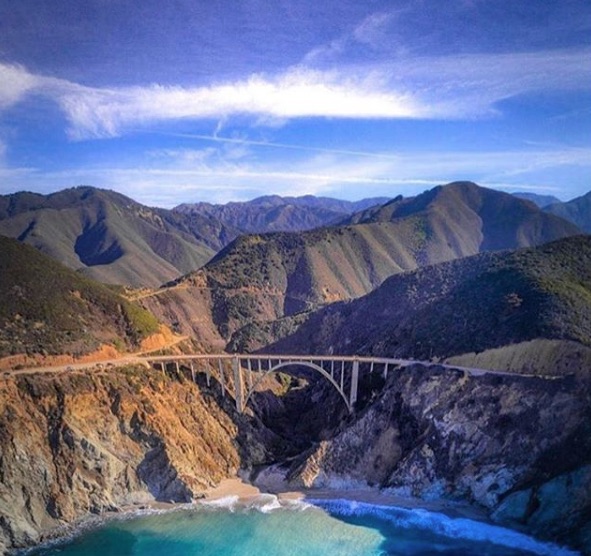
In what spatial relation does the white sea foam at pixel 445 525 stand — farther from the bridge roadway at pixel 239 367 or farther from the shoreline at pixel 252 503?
the bridge roadway at pixel 239 367

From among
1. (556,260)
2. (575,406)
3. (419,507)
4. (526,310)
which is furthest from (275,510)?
(556,260)

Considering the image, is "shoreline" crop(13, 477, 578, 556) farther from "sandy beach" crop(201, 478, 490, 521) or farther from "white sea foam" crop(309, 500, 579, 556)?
"white sea foam" crop(309, 500, 579, 556)

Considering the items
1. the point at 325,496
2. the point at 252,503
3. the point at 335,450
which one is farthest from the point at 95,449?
the point at 335,450

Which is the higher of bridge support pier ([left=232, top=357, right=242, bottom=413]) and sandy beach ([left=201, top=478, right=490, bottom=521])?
bridge support pier ([left=232, top=357, right=242, bottom=413])

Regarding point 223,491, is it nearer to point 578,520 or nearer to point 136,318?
point 136,318

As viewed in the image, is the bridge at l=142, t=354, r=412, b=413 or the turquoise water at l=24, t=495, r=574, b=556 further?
the bridge at l=142, t=354, r=412, b=413

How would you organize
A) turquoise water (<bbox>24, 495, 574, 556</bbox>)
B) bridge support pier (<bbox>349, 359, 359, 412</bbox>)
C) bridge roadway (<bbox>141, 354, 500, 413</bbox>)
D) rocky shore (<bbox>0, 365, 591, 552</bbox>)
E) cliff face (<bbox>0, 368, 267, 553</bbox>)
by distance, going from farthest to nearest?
bridge roadway (<bbox>141, 354, 500, 413</bbox>) < bridge support pier (<bbox>349, 359, 359, 412</bbox>) < cliff face (<bbox>0, 368, 267, 553</bbox>) < rocky shore (<bbox>0, 365, 591, 552</bbox>) < turquoise water (<bbox>24, 495, 574, 556</bbox>)

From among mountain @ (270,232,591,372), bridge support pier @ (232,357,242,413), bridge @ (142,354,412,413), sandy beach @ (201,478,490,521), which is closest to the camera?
sandy beach @ (201,478,490,521)

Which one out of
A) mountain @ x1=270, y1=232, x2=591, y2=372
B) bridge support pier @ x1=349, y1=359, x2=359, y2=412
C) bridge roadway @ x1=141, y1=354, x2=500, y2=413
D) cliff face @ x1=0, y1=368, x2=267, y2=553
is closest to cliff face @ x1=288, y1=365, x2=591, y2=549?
bridge support pier @ x1=349, y1=359, x2=359, y2=412
